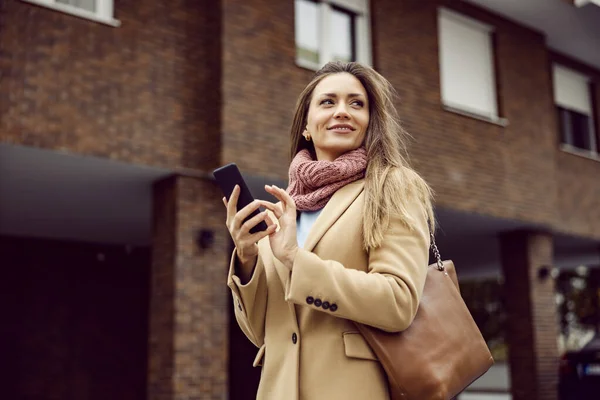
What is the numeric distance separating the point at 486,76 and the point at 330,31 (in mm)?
3257

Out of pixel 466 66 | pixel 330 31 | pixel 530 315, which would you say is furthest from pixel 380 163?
pixel 530 315

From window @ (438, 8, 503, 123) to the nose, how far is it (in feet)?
29.0

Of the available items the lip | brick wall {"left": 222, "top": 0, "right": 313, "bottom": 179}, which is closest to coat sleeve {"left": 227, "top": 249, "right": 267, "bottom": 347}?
the lip

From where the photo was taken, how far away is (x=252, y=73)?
8.55 meters

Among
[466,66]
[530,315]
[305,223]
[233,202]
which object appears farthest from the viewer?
[530,315]

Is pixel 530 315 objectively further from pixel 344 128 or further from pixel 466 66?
pixel 344 128

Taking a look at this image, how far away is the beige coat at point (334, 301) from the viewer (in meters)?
1.92

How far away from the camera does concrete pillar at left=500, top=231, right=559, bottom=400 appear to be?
1189 cm

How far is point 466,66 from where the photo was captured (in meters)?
11.5

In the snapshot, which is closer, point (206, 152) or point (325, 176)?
point (325, 176)

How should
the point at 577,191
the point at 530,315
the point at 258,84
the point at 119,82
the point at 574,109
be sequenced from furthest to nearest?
1. the point at 574,109
2. the point at 577,191
3. the point at 530,315
4. the point at 258,84
5. the point at 119,82

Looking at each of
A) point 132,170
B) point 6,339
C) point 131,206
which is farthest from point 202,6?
point 6,339

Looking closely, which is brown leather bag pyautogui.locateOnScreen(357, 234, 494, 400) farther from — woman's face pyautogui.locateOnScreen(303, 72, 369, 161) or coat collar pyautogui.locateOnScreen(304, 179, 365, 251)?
woman's face pyautogui.locateOnScreen(303, 72, 369, 161)

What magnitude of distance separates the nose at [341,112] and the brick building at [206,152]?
5.44 m
